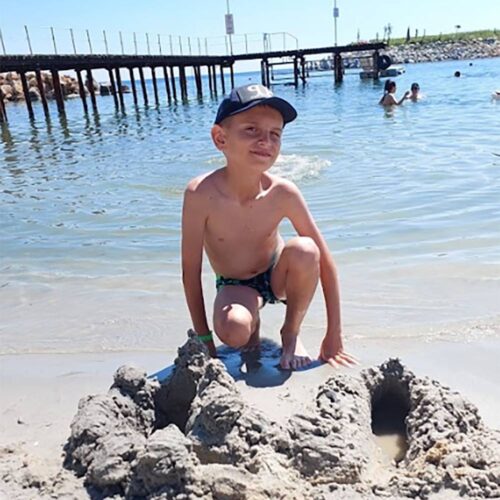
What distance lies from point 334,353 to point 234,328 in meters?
0.53

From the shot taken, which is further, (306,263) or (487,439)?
(306,263)

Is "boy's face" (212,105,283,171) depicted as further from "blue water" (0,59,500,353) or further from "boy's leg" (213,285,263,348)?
"blue water" (0,59,500,353)

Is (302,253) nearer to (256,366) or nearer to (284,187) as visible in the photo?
(284,187)

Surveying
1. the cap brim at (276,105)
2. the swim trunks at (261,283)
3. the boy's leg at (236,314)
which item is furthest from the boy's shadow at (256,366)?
the cap brim at (276,105)

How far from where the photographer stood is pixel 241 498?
5.36 feet

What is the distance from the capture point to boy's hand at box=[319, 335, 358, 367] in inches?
113

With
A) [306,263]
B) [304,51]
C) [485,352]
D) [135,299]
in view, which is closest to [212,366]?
[306,263]

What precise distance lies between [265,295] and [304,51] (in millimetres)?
35886

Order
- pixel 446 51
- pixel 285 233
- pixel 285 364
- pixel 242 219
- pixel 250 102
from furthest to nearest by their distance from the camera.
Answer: pixel 446 51 → pixel 285 233 → pixel 242 219 → pixel 285 364 → pixel 250 102

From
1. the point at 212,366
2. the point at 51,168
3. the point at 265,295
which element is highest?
the point at 212,366

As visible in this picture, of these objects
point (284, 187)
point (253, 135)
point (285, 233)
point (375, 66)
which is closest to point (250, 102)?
point (253, 135)

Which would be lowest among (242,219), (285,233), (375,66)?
(375,66)

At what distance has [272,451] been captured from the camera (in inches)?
72.2

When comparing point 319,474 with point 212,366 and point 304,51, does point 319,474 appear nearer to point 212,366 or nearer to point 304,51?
point 212,366
